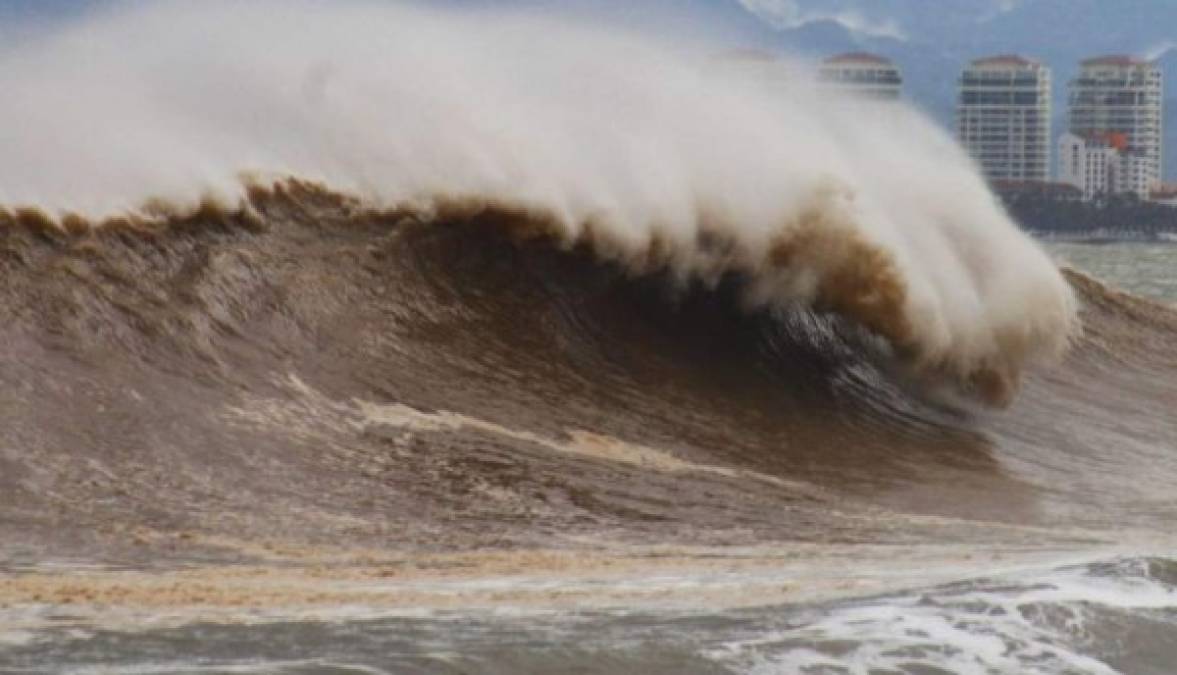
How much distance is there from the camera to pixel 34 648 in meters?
9.42

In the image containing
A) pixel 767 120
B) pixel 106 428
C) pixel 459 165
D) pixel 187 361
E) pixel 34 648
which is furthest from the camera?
pixel 767 120

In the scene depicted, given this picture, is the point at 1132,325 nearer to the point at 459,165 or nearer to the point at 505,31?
the point at 505,31

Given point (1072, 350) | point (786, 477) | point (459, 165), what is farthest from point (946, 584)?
point (1072, 350)

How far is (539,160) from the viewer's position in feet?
65.6

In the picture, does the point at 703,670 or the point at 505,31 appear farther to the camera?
the point at 505,31

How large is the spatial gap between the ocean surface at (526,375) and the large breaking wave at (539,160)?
4 cm

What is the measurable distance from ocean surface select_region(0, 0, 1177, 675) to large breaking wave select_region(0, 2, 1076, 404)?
0.14ft

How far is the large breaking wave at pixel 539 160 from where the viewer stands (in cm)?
1875

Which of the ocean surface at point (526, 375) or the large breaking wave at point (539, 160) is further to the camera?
the large breaking wave at point (539, 160)

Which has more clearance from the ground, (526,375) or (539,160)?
(539,160)

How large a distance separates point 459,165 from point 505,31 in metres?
4.56

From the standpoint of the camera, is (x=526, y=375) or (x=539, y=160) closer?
(x=526, y=375)

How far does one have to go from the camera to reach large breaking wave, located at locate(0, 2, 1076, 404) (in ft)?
61.5

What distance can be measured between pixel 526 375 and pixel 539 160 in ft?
11.0
